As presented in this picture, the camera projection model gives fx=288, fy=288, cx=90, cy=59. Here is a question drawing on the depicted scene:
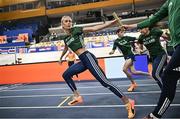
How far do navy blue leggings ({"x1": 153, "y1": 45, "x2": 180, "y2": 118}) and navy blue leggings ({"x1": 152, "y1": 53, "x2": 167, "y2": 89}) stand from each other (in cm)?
→ 221

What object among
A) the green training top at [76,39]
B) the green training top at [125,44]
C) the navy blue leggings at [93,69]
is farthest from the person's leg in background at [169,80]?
the green training top at [125,44]

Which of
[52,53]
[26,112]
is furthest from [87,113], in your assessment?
[52,53]

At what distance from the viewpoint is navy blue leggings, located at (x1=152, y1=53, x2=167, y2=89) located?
605 centimetres

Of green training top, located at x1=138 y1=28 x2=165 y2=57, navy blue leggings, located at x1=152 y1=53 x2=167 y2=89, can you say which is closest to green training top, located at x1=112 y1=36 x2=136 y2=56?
green training top, located at x1=138 y1=28 x2=165 y2=57

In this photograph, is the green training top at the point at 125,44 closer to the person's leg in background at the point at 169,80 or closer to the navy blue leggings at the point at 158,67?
the navy blue leggings at the point at 158,67

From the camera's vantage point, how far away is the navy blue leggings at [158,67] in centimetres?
605

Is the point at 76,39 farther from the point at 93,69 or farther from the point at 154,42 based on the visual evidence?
the point at 154,42

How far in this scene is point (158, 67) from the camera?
6129 millimetres

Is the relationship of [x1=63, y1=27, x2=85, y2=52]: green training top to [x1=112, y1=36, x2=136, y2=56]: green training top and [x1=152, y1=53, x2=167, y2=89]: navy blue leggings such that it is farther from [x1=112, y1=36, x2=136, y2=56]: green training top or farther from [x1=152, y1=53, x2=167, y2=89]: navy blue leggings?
[x1=112, y1=36, x2=136, y2=56]: green training top

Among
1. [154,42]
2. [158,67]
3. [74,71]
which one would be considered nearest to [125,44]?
[154,42]

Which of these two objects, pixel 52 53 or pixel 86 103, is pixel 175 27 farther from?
pixel 52 53

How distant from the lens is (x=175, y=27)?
3.63 m

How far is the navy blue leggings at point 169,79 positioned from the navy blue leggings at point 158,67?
87.0 inches

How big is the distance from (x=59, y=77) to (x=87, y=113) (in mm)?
6538
